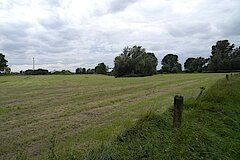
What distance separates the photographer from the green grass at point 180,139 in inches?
232

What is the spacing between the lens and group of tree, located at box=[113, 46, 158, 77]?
92312 millimetres

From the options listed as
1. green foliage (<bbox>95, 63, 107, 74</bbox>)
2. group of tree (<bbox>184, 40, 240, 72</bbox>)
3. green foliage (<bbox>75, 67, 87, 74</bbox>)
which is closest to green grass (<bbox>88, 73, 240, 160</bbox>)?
group of tree (<bbox>184, 40, 240, 72</bbox>)

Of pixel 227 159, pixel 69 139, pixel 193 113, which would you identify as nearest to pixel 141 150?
pixel 227 159

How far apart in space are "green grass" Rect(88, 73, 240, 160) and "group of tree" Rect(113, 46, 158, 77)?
3215 inches

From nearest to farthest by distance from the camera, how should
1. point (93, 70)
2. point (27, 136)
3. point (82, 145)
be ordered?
point (82, 145) → point (27, 136) → point (93, 70)

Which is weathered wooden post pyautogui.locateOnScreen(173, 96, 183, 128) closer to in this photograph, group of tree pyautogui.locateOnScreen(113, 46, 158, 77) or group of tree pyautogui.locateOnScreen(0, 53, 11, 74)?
group of tree pyautogui.locateOnScreen(113, 46, 158, 77)

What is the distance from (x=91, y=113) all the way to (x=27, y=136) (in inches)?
205

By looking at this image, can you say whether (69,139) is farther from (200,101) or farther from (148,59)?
(148,59)

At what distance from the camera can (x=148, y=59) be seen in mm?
93750

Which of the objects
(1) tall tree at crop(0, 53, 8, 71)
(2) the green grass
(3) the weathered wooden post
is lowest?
(2) the green grass

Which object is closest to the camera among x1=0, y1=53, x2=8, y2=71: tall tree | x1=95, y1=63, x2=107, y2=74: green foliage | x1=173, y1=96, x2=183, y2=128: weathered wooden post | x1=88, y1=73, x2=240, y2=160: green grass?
x1=88, y1=73, x2=240, y2=160: green grass

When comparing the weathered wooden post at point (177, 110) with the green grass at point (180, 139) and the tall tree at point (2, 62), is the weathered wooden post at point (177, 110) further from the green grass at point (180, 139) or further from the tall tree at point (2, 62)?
the tall tree at point (2, 62)

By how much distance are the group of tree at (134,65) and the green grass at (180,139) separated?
8166cm

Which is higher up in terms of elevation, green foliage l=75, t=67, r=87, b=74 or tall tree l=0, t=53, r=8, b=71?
tall tree l=0, t=53, r=8, b=71
